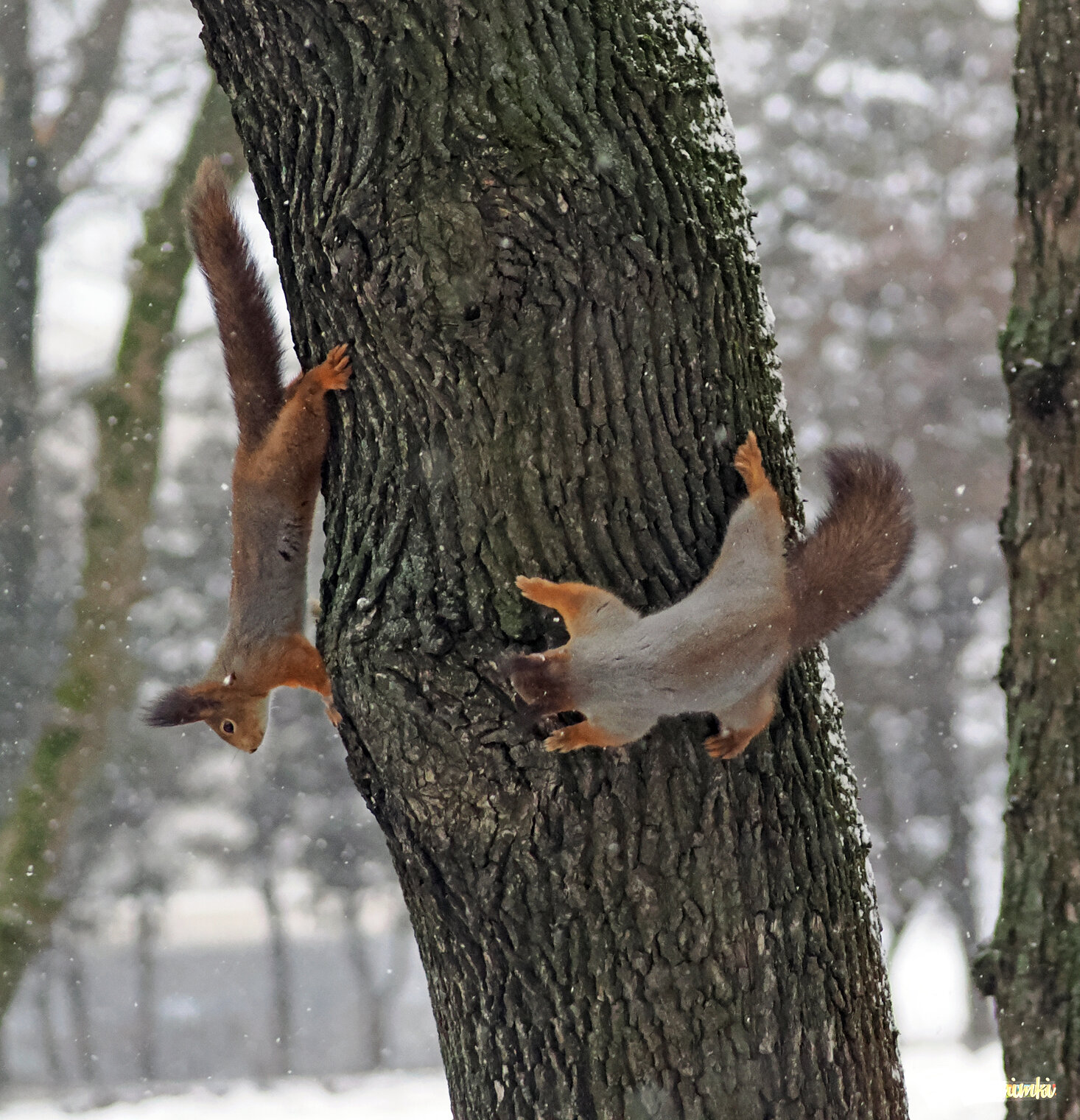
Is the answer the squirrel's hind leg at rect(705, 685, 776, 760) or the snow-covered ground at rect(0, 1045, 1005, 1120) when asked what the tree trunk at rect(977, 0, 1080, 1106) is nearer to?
the squirrel's hind leg at rect(705, 685, 776, 760)

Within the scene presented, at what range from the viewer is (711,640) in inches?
66.6

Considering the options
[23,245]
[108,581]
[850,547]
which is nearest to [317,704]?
[108,581]

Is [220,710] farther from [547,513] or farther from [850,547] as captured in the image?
[850,547]

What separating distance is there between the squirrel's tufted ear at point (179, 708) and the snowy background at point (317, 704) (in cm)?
349

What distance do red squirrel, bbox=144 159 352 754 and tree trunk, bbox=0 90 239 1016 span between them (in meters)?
3.25

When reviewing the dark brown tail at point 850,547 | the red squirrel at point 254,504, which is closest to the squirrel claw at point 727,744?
the dark brown tail at point 850,547

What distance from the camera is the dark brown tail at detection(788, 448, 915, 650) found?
182 centimetres

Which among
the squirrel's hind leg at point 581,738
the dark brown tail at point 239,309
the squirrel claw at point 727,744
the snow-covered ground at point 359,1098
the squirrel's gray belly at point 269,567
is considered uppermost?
the dark brown tail at point 239,309

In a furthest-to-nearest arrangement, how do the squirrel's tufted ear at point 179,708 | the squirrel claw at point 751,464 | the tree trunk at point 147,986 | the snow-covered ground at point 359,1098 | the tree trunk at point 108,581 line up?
the tree trunk at point 147,986
the snow-covered ground at point 359,1098
the tree trunk at point 108,581
the squirrel's tufted ear at point 179,708
the squirrel claw at point 751,464

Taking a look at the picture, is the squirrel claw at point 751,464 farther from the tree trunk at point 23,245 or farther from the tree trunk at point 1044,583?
the tree trunk at point 23,245

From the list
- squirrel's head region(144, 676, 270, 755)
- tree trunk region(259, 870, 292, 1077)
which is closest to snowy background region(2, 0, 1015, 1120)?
tree trunk region(259, 870, 292, 1077)

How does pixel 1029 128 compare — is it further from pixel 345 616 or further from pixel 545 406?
pixel 345 616

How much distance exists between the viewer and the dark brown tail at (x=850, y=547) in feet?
5.97

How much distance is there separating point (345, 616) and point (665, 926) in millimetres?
621
